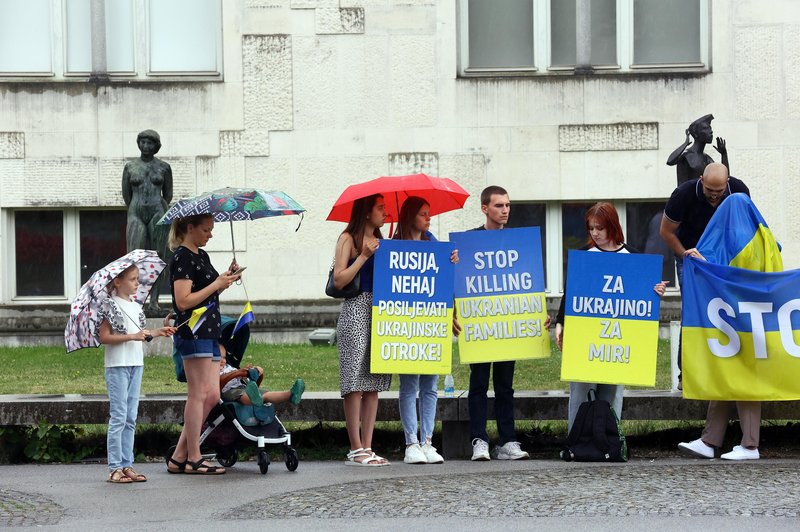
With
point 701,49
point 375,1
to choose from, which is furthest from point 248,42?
point 701,49

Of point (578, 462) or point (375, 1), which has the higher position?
point (375, 1)

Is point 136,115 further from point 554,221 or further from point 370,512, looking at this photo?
point 370,512

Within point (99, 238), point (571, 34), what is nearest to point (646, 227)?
point (571, 34)

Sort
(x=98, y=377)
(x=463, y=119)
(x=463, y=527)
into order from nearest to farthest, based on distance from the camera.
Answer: (x=463, y=527) → (x=98, y=377) → (x=463, y=119)

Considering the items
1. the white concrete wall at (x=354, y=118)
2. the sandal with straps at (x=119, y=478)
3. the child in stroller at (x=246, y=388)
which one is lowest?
the sandal with straps at (x=119, y=478)

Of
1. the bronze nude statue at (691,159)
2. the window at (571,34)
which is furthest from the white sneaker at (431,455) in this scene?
the window at (571,34)

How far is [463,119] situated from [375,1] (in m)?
1.96

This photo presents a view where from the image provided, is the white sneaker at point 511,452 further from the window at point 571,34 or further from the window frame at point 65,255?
the window frame at point 65,255

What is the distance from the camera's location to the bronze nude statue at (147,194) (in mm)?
17422

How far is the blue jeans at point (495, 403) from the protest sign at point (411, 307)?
25 cm

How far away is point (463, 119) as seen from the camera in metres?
20.6

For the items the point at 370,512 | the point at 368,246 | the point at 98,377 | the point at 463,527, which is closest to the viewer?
the point at 463,527

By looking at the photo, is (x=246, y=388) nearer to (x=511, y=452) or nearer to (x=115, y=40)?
(x=511, y=452)

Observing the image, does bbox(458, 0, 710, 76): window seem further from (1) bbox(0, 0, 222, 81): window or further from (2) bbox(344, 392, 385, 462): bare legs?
(2) bbox(344, 392, 385, 462): bare legs
